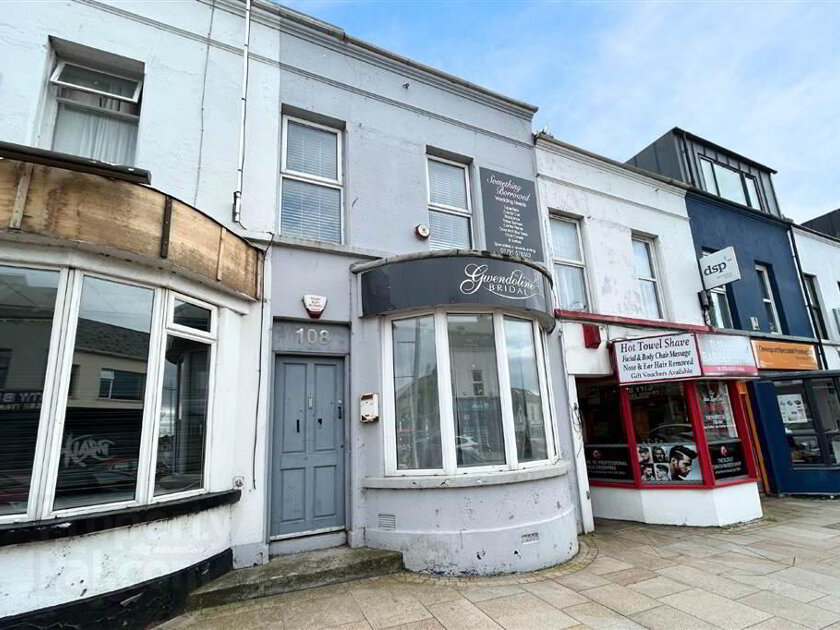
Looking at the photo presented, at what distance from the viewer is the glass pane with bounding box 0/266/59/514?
333 centimetres

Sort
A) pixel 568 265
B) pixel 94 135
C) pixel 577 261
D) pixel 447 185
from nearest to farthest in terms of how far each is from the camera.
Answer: pixel 94 135 → pixel 447 185 → pixel 568 265 → pixel 577 261

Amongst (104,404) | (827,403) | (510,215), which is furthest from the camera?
(827,403)

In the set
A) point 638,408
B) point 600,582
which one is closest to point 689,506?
point 638,408

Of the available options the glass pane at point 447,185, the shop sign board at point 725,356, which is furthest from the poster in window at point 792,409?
the glass pane at point 447,185

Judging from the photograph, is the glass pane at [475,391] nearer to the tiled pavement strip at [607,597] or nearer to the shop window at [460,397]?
the shop window at [460,397]

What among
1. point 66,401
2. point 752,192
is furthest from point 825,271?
point 66,401

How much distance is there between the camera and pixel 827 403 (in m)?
9.02

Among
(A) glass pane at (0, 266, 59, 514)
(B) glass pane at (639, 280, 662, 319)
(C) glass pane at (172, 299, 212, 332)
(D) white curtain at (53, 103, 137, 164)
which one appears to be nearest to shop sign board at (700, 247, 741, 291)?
(B) glass pane at (639, 280, 662, 319)

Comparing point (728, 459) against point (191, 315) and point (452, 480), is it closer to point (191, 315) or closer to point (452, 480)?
point (452, 480)

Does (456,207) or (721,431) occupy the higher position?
(456,207)

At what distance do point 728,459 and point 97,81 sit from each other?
10.4 meters

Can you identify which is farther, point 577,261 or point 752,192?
point 752,192

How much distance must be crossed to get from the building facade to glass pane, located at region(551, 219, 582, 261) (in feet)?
0.09

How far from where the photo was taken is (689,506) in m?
6.78
